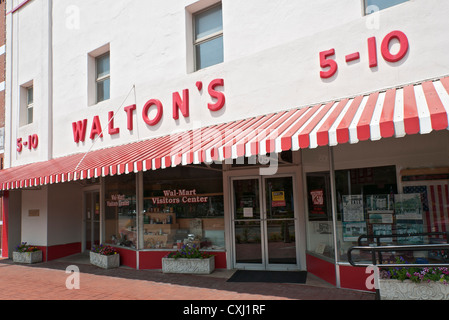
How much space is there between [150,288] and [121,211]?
3.33 metres

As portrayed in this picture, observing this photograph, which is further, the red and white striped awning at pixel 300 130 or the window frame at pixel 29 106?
the window frame at pixel 29 106

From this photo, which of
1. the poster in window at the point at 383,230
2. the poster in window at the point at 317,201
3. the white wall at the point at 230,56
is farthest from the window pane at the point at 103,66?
the poster in window at the point at 383,230

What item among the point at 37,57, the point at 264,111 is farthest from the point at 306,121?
the point at 37,57

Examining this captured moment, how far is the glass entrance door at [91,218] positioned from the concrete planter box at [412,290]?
365 inches

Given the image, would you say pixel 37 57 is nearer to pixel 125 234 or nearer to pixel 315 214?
pixel 125 234

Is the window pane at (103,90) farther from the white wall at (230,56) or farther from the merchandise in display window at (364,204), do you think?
the merchandise in display window at (364,204)

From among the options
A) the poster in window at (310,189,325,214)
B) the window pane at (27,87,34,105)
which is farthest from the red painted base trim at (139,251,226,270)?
the window pane at (27,87,34,105)

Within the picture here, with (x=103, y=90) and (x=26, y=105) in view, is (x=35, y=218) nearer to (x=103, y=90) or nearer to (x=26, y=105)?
(x=26, y=105)

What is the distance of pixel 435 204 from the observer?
19.1 feet

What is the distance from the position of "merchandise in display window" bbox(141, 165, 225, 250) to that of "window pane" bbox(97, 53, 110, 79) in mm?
3630

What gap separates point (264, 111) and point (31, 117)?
10.0 m

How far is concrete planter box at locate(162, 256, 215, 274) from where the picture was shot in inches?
310

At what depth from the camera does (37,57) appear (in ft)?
39.7

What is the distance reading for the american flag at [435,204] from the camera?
572 centimetres
